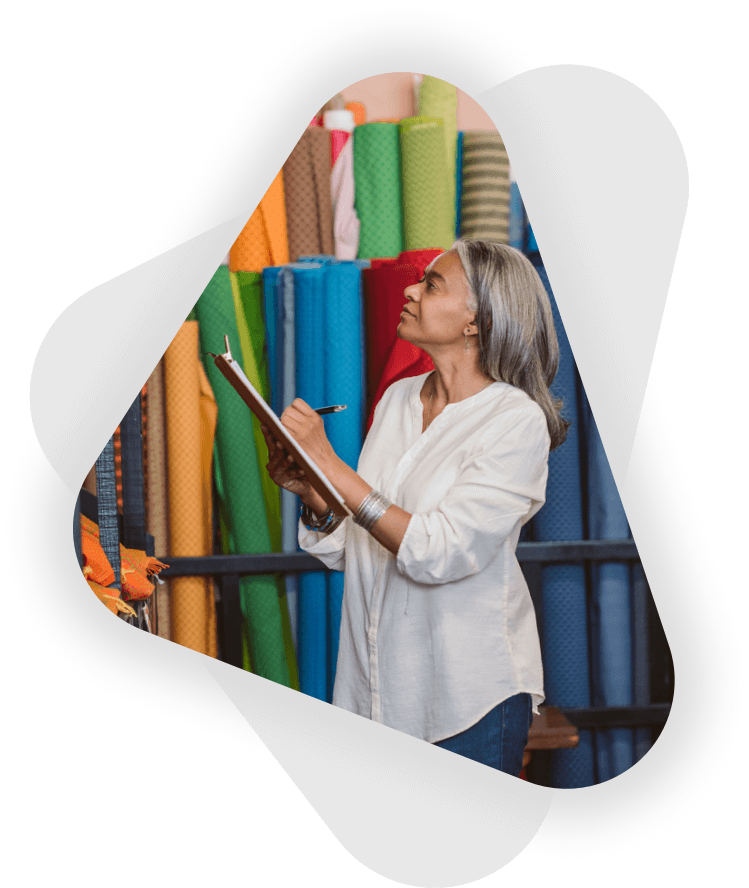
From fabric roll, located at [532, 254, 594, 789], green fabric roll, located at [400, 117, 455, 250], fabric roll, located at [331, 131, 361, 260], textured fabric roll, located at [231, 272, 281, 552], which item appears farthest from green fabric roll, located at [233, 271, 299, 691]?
fabric roll, located at [532, 254, 594, 789]

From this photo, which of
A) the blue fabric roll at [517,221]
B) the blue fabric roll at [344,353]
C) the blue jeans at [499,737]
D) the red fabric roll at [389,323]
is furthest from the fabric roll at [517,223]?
the blue jeans at [499,737]

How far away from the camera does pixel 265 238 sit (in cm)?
129

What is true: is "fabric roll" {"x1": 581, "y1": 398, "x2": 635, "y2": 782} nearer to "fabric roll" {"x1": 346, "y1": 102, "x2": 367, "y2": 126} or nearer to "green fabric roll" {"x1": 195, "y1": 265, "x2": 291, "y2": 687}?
"green fabric roll" {"x1": 195, "y1": 265, "x2": 291, "y2": 687}

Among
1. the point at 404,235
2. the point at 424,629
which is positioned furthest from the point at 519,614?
the point at 404,235

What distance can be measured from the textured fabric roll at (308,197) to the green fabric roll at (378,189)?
0.15ft

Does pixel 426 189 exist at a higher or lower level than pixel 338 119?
lower

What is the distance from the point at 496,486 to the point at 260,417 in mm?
329

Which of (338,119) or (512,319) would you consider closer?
(512,319)

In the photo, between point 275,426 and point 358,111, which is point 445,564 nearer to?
point 275,426

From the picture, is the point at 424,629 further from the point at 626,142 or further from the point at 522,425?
the point at 626,142

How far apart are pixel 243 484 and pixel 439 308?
14.7 inches

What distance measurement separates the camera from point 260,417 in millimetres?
1208

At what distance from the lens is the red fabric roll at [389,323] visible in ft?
4.00

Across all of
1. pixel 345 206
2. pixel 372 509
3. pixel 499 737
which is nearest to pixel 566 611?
pixel 499 737
